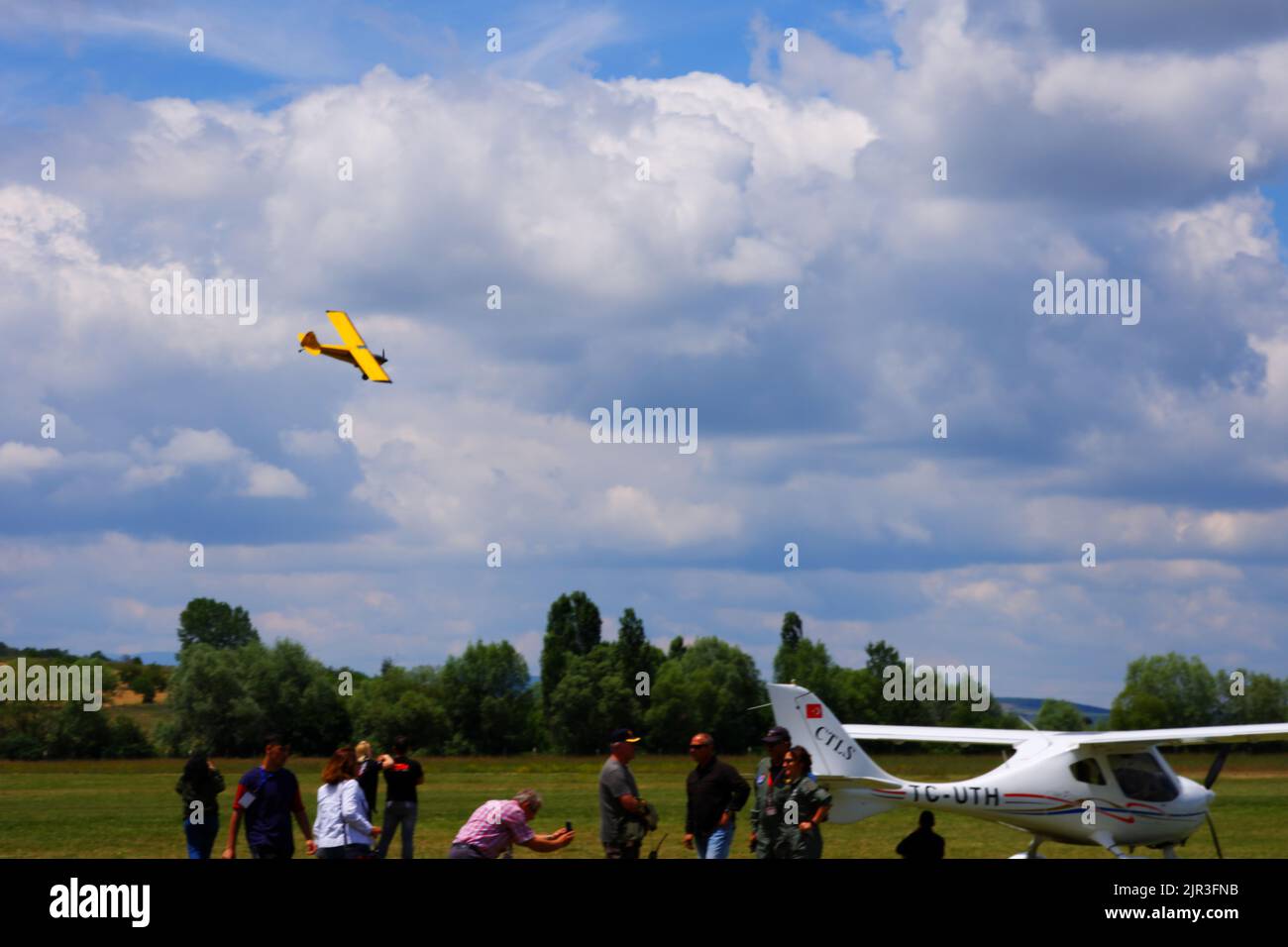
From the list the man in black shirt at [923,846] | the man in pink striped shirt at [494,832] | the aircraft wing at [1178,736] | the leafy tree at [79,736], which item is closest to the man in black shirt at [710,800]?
the man in pink striped shirt at [494,832]

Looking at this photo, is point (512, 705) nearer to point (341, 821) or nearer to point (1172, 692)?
point (1172, 692)

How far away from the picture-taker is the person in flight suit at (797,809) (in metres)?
11.1

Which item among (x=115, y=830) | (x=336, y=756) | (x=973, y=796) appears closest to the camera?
(x=336, y=756)

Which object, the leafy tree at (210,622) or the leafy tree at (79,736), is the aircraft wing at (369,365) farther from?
the leafy tree at (210,622)

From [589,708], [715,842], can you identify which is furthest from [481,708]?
[715,842]

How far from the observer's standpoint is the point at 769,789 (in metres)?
11.6

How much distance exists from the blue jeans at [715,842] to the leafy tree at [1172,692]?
65.7 metres

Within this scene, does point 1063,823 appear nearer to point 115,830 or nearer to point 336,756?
point 336,756

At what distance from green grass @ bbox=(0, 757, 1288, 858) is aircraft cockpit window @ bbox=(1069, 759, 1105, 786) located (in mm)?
3945

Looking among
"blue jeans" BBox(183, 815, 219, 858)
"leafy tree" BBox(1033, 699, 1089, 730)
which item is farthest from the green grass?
"blue jeans" BBox(183, 815, 219, 858)
